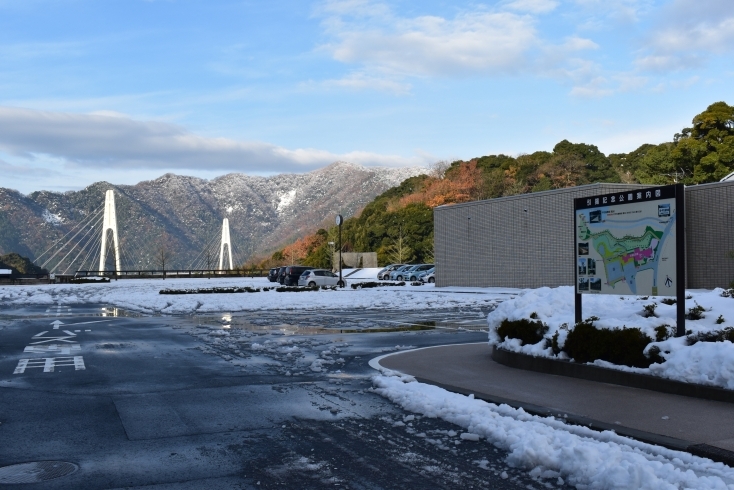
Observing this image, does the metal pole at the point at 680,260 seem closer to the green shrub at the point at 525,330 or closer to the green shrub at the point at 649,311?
the green shrub at the point at 649,311

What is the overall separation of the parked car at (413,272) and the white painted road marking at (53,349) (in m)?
47.9

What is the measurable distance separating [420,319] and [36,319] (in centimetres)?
1208

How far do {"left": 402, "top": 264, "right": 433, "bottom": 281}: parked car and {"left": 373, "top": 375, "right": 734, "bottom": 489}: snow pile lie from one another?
54.1 meters

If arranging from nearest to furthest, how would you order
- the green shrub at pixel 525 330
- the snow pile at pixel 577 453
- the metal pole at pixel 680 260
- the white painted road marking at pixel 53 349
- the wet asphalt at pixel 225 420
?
the snow pile at pixel 577 453 < the wet asphalt at pixel 225 420 < the metal pole at pixel 680 260 < the green shrub at pixel 525 330 < the white painted road marking at pixel 53 349

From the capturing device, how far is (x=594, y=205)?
11.3 meters

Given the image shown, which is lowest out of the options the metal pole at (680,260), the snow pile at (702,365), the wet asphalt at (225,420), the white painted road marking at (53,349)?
the wet asphalt at (225,420)

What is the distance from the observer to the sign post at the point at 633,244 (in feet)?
32.1

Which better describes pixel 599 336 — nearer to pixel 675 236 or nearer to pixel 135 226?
pixel 675 236

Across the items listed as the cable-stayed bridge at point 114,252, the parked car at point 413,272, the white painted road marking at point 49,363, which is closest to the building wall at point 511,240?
the parked car at point 413,272

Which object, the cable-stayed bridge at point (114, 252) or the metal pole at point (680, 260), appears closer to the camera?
the metal pole at point (680, 260)

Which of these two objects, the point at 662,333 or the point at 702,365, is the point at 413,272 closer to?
the point at 662,333

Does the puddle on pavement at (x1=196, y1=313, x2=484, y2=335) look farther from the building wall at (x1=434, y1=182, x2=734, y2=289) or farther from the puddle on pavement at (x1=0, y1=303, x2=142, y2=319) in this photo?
the building wall at (x1=434, y1=182, x2=734, y2=289)

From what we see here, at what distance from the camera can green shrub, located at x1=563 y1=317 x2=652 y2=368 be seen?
375 inches

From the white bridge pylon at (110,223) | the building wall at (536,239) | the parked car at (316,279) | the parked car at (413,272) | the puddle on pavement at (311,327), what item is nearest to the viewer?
the puddle on pavement at (311,327)
